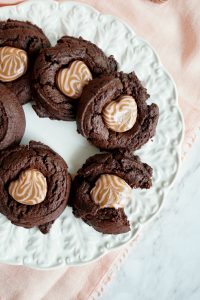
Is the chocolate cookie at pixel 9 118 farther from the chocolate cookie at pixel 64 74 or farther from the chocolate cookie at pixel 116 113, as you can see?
the chocolate cookie at pixel 116 113

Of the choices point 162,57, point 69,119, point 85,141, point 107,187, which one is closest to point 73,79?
point 69,119

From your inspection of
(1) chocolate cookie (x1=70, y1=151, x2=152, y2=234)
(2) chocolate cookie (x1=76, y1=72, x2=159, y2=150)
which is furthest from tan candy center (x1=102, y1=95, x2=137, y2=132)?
(1) chocolate cookie (x1=70, y1=151, x2=152, y2=234)

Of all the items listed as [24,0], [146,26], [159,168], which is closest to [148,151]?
[159,168]

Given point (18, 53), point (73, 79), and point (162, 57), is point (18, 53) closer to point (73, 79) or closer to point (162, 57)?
point (73, 79)

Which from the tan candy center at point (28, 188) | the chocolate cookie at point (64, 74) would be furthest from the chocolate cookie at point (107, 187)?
the chocolate cookie at point (64, 74)

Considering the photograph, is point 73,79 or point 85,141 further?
point 85,141

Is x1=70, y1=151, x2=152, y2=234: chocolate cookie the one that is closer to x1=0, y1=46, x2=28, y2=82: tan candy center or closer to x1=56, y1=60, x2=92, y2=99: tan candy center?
x1=56, y1=60, x2=92, y2=99: tan candy center
